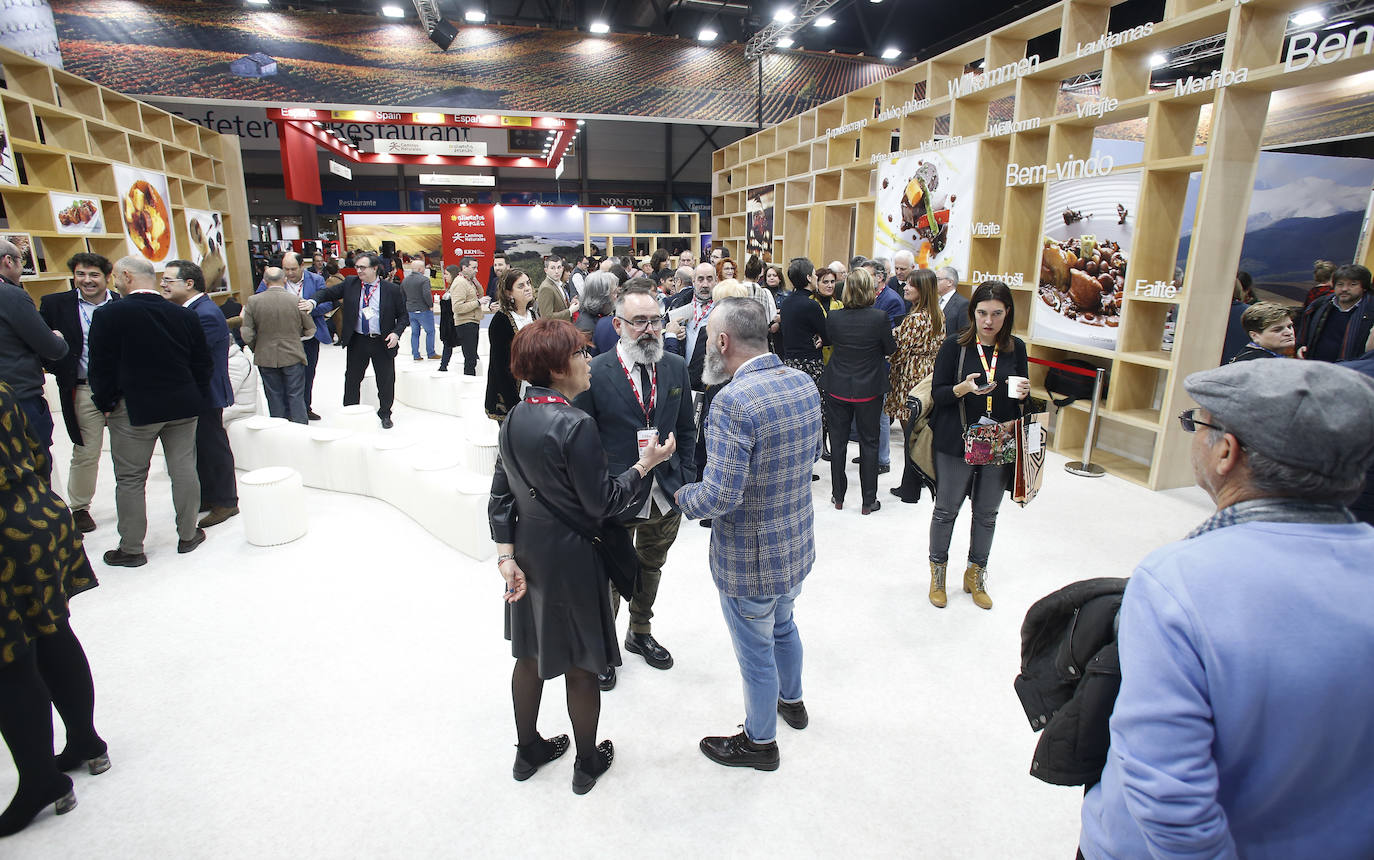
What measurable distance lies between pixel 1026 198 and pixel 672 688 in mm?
5864

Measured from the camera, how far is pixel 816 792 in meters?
2.32

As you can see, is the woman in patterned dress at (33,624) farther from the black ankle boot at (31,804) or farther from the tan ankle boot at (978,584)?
the tan ankle boot at (978,584)

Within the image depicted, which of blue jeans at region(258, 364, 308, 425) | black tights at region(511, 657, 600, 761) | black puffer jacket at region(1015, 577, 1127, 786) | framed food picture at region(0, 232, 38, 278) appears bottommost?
black tights at region(511, 657, 600, 761)

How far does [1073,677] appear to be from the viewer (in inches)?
48.0

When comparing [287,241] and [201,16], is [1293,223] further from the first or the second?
[287,241]

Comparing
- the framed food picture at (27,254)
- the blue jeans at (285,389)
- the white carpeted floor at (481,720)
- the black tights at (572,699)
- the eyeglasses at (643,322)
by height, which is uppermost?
the framed food picture at (27,254)

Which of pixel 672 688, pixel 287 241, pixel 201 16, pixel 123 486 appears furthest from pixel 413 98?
pixel 672 688

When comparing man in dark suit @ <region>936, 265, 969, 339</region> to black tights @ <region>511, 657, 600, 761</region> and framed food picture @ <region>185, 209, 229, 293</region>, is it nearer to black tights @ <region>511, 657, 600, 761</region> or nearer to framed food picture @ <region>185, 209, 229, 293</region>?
black tights @ <region>511, 657, 600, 761</region>

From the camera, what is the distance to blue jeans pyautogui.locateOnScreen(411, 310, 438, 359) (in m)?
10.6

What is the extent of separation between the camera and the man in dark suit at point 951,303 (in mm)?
5379

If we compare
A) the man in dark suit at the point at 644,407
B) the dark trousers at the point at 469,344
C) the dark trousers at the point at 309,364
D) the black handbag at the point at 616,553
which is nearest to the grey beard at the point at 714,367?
the man in dark suit at the point at 644,407

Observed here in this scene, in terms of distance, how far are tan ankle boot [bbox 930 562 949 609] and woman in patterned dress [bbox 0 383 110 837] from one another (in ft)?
11.7

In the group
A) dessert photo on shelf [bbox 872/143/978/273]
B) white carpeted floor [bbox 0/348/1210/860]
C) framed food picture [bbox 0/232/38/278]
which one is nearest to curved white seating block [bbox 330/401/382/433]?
white carpeted floor [bbox 0/348/1210/860]

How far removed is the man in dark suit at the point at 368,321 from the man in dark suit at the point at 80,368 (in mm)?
1924
